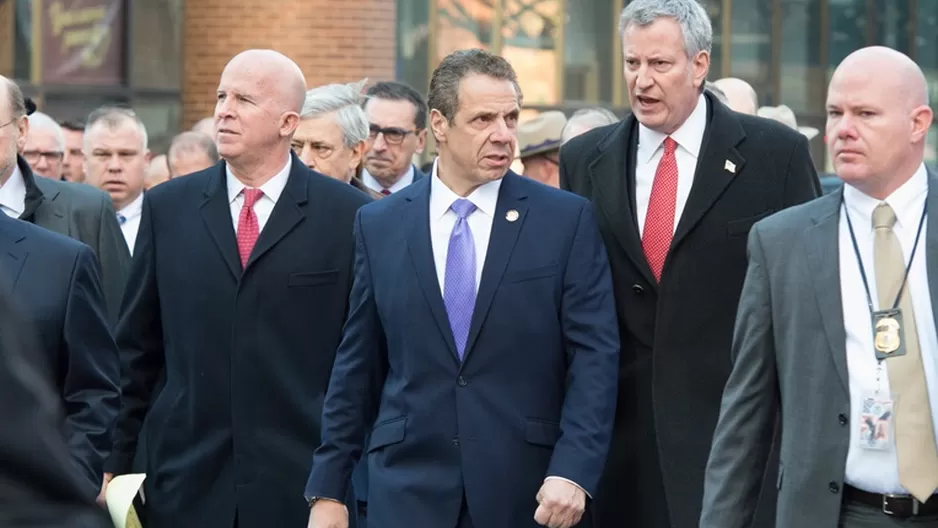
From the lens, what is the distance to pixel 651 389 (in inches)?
239

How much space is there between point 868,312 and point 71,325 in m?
2.44

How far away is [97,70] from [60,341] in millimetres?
12137

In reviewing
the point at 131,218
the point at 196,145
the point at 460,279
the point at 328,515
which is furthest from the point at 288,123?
the point at 196,145

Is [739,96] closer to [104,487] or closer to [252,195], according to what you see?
[252,195]

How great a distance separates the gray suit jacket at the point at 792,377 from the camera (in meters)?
5.02

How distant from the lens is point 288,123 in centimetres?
686

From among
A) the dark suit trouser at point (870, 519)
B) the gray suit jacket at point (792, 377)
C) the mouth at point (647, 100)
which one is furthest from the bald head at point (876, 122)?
the mouth at point (647, 100)

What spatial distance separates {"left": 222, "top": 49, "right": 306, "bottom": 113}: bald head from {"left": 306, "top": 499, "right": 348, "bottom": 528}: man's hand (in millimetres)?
1627

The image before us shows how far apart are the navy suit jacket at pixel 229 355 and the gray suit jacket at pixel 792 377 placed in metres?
1.81

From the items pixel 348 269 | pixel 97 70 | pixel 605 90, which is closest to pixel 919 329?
pixel 348 269

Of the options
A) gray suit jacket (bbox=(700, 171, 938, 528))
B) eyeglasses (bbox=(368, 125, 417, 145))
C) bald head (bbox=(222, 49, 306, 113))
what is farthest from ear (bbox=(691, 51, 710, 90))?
eyeglasses (bbox=(368, 125, 417, 145))

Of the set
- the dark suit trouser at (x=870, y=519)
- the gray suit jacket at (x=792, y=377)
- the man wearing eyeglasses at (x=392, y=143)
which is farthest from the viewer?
the man wearing eyeglasses at (x=392, y=143)

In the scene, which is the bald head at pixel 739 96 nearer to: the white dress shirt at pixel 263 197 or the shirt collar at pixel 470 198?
the white dress shirt at pixel 263 197

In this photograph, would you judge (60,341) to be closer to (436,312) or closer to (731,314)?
(436,312)
